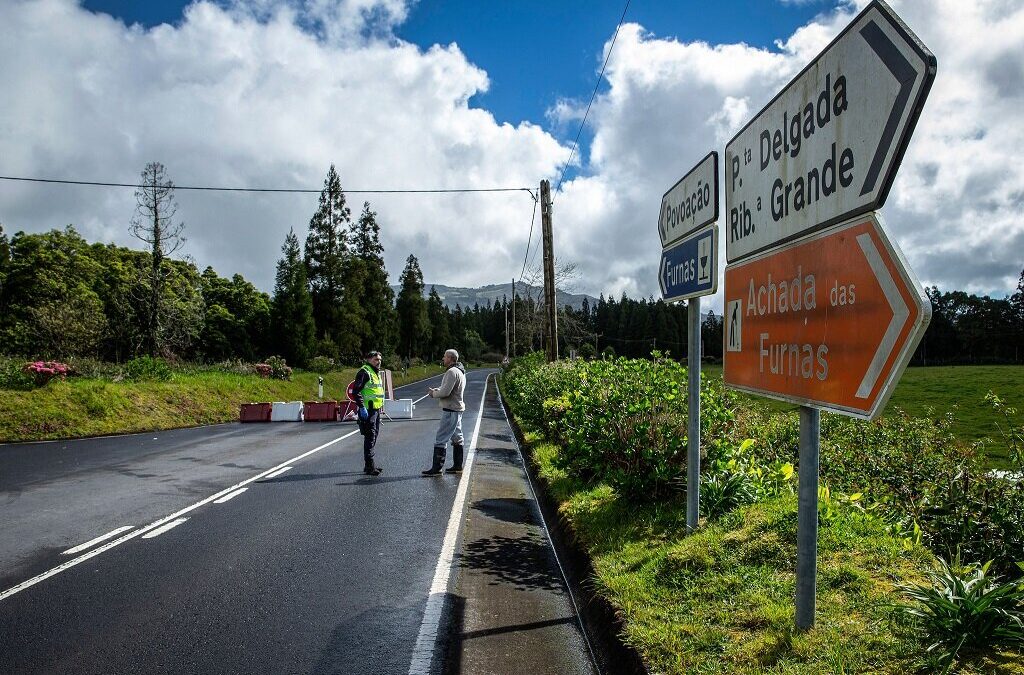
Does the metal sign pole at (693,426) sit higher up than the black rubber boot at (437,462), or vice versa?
the metal sign pole at (693,426)

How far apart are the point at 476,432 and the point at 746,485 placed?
38.1 feet

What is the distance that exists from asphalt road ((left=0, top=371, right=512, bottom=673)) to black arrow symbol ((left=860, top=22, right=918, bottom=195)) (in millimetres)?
3408

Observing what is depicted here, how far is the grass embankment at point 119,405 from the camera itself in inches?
642

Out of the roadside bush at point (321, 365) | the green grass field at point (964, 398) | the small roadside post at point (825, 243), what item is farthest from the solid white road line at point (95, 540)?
the roadside bush at point (321, 365)

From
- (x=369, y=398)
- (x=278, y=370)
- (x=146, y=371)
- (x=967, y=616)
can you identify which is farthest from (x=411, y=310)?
(x=967, y=616)

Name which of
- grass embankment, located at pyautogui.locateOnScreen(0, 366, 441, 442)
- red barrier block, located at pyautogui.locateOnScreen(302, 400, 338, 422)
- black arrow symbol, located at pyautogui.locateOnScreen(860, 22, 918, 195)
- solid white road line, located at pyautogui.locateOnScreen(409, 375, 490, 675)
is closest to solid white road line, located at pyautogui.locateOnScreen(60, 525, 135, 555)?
solid white road line, located at pyautogui.locateOnScreen(409, 375, 490, 675)

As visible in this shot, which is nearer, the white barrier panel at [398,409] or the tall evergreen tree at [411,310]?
the white barrier panel at [398,409]

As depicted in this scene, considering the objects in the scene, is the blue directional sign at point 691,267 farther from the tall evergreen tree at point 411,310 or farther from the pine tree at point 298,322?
the tall evergreen tree at point 411,310

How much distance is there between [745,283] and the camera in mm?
3699

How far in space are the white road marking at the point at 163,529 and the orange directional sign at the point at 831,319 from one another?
599cm

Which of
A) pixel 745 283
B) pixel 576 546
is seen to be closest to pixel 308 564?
pixel 576 546

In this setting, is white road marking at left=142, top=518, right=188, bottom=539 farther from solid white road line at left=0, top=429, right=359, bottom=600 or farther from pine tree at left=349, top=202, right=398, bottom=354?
pine tree at left=349, top=202, right=398, bottom=354

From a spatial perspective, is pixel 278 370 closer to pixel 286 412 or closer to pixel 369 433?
pixel 286 412

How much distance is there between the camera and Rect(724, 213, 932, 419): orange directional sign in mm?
2260
